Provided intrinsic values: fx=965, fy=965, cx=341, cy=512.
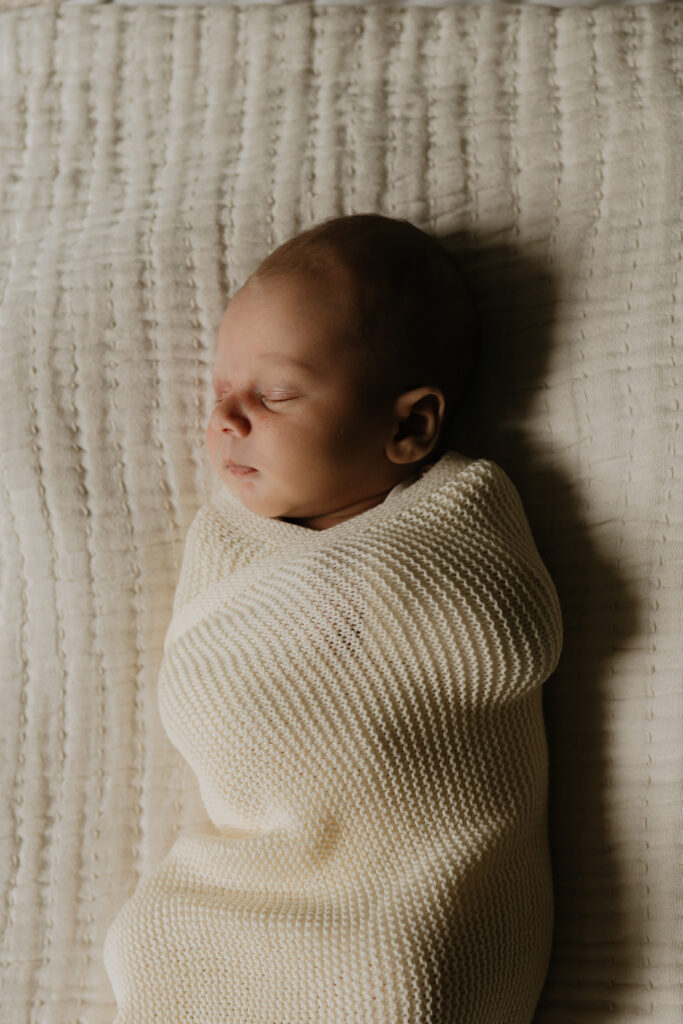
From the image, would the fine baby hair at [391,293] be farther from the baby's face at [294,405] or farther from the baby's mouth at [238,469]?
the baby's mouth at [238,469]

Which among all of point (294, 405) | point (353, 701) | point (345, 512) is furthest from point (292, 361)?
point (353, 701)

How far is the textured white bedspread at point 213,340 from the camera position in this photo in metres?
0.94

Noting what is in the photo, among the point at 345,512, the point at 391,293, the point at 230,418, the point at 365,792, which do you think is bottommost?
the point at 365,792

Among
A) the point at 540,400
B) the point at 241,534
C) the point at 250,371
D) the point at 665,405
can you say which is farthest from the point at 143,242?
the point at 665,405

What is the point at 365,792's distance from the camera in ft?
2.62

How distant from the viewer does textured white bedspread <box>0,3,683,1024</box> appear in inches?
36.8

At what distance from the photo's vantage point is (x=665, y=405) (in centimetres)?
94

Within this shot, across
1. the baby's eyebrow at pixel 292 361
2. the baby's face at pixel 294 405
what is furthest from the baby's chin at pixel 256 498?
the baby's eyebrow at pixel 292 361

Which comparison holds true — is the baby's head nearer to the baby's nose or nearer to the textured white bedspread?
the baby's nose

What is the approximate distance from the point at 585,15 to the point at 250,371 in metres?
0.56

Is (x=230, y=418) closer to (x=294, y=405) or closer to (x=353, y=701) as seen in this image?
(x=294, y=405)

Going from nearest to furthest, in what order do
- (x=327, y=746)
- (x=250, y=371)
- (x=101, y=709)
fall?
1. (x=327, y=746)
2. (x=250, y=371)
3. (x=101, y=709)

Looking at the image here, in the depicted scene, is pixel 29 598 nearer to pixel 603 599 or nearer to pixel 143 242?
pixel 143 242

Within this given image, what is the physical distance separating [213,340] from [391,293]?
0.77ft
